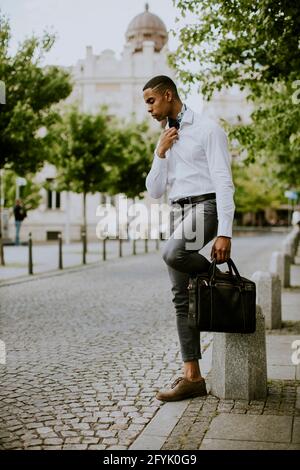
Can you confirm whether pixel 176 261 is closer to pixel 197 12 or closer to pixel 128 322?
pixel 128 322

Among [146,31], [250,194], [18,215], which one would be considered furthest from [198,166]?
[250,194]

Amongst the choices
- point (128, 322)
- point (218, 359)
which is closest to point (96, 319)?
point (128, 322)

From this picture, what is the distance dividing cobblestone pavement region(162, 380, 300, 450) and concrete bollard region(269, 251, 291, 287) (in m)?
7.79

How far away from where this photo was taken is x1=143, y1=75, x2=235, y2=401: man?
14.6ft

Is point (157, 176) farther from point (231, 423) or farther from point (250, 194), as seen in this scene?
point (250, 194)

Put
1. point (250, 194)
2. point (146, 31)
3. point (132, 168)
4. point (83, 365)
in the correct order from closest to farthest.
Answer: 1. point (83, 365)
2. point (132, 168)
3. point (146, 31)
4. point (250, 194)

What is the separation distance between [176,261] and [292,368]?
190 cm

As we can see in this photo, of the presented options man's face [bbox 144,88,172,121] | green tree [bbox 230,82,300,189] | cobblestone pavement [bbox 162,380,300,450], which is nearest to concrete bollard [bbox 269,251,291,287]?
green tree [bbox 230,82,300,189]

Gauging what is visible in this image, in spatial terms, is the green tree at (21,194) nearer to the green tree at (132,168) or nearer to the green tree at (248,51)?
the green tree at (132,168)

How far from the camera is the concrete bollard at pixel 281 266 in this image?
41.7 ft

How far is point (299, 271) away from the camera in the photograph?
1695 centimetres

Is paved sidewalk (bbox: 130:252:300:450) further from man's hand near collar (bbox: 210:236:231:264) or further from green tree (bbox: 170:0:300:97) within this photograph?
green tree (bbox: 170:0:300:97)

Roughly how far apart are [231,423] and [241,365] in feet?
2.12

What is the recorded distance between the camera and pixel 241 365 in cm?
461
